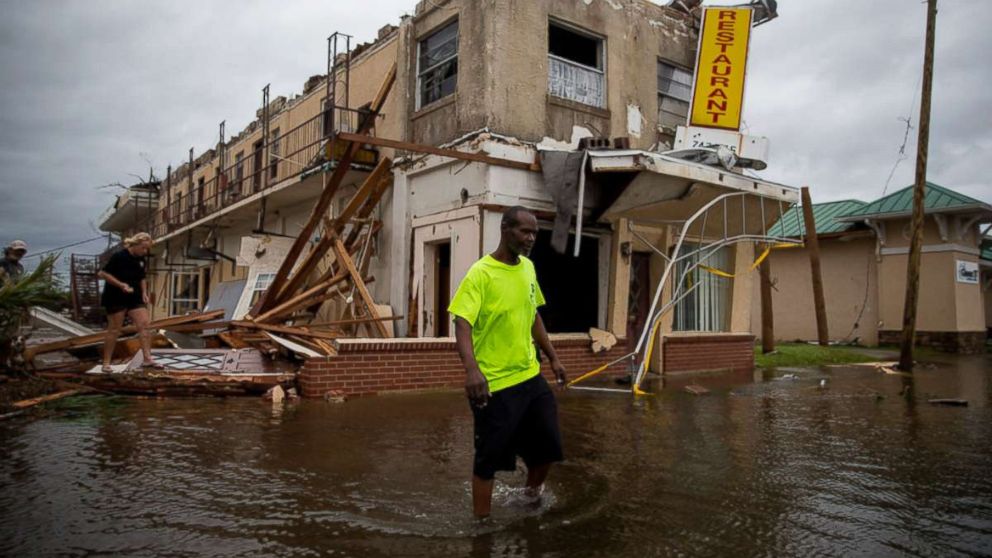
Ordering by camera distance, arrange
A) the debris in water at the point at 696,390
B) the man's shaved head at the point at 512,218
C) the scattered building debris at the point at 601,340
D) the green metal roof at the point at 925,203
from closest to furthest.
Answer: the man's shaved head at the point at 512,218 → the debris in water at the point at 696,390 → the scattered building debris at the point at 601,340 → the green metal roof at the point at 925,203

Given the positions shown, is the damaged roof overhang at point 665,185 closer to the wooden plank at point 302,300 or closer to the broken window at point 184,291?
the wooden plank at point 302,300

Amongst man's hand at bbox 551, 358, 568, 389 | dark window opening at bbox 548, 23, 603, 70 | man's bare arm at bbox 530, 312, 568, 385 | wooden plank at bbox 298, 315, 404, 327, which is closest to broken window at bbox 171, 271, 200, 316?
wooden plank at bbox 298, 315, 404, 327

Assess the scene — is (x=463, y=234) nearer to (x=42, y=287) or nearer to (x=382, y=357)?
(x=382, y=357)

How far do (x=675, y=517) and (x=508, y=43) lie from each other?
802 cm

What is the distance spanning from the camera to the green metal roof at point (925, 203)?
680 inches

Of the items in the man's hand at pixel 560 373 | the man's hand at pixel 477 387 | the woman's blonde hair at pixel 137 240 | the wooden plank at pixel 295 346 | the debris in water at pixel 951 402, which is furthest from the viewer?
the wooden plank at pixel 295 346

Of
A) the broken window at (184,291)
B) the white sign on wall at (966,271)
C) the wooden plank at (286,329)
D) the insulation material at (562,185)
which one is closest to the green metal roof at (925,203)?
the white sign on wall at (966,271)

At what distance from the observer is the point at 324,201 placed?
32.9ft

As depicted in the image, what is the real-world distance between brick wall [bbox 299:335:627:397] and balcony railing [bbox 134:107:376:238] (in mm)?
4394

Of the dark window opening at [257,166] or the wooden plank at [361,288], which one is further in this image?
the dark window opening at [257,166]

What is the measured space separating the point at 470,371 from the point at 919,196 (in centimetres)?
1244

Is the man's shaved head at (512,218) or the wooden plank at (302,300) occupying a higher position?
the man's shaved head at (512,218)

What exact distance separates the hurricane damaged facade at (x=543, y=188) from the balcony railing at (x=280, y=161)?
0.81 feet

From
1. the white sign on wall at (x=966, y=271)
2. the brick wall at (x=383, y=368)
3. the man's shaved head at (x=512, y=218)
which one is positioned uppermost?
the white sign on wall at (x=966, y=271)
